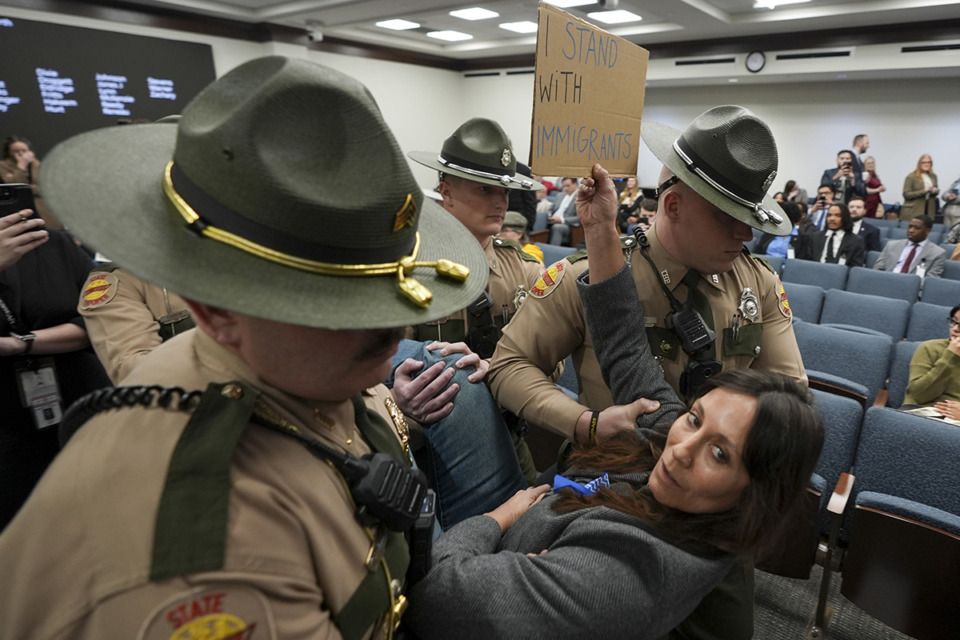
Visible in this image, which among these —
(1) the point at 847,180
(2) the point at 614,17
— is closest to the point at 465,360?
(1) the point at 847,180

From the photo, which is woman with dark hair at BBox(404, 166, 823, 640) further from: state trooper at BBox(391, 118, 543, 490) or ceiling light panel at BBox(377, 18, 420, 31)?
ceiling light panel at BBox(377, 18, 420, 31)

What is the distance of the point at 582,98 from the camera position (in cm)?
116

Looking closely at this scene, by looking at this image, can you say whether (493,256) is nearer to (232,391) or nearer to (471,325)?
(471,325)

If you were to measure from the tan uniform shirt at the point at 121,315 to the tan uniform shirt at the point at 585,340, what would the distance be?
0.95m

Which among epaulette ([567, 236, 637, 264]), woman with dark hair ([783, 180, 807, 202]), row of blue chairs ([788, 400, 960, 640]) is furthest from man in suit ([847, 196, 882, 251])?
Answer: epaulette ([567, 236, 637, 264])

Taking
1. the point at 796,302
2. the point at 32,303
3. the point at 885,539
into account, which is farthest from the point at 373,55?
the point at 885,539

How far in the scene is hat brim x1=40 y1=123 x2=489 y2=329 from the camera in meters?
0.51

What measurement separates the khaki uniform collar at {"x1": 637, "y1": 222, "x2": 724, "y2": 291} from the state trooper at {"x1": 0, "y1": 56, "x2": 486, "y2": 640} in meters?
0.95

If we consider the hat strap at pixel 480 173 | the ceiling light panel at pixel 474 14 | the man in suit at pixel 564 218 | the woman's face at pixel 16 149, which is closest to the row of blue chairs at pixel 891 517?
the hat strap at pixel 480 173

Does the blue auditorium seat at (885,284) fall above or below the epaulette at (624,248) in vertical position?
below

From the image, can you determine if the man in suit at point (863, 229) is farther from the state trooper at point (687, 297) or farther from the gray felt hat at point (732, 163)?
the gray felt hat at point (732, 163)

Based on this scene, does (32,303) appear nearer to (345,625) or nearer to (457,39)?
(345,625)

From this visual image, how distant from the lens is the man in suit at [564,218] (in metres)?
8.04

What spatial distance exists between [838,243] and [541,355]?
18.8 ft
